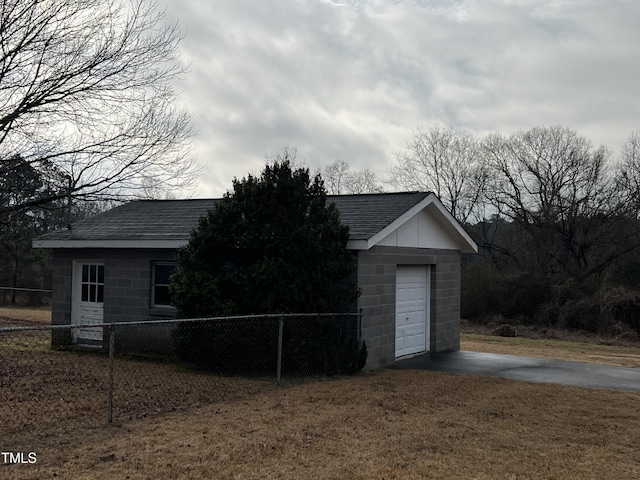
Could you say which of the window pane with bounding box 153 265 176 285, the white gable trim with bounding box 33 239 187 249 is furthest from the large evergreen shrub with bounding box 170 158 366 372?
the window pane with bounding box 153 265 176 285

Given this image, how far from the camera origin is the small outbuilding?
12.4 metres

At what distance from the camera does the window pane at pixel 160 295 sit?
13.4 m

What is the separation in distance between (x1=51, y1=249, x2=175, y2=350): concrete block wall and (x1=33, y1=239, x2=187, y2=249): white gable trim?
27 centimetres

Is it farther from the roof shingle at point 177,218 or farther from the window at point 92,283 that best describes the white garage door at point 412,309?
the window at point 92,283

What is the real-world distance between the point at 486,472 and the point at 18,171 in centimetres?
921

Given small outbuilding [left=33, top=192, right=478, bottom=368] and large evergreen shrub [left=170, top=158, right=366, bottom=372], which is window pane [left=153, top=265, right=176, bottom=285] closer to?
small outbuilding [left=33, top=192, right=478, bottom=368]

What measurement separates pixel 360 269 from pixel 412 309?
3131 mm

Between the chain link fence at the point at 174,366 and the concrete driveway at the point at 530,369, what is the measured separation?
2.16 metres

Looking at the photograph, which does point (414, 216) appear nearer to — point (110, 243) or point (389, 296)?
point (389, 296)

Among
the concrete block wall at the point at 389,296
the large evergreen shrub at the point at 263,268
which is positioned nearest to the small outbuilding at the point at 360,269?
the concrete block wall at the point at 389,296

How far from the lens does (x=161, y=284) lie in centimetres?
1345

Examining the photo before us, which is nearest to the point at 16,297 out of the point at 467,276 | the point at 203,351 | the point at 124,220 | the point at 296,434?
the point at 124,220

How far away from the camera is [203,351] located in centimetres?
1095

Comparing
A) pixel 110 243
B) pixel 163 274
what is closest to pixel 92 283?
pixel 110 243
